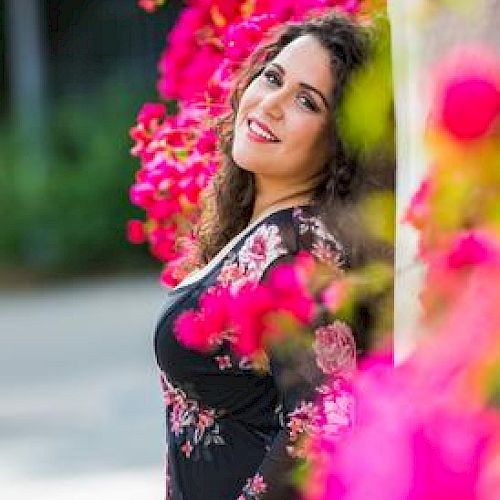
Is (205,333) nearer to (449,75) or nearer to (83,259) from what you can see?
(449,75)

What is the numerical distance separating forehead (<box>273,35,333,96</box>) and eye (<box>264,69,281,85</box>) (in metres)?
0.02

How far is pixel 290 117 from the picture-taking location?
7.57 ft

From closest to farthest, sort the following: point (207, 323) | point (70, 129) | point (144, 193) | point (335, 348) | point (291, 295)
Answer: point (291, 295) → point (207, 323) → point (335, 348) → point (144, 193) → point (70, 129)

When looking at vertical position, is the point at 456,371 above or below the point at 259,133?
above

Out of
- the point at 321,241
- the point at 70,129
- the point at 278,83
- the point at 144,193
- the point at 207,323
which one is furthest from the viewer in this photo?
the point at 70,129

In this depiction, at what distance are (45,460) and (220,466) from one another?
5655mm

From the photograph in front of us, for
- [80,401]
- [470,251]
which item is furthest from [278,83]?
[80,401]

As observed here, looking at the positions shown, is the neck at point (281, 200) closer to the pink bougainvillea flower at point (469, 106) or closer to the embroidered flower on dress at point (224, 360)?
the embroidered flower on dress at point (224, 360)

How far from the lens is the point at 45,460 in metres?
7.93

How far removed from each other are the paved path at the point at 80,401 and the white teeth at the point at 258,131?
16.0ft

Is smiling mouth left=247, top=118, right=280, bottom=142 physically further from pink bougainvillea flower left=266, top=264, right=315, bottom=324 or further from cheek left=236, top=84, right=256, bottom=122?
pink bougainvillea flower left=266, top=264, right=315, bottom=324

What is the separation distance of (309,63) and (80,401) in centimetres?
700

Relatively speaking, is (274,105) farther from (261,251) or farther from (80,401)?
(80,401)

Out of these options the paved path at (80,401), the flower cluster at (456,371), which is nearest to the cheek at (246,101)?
the flower cluster at (456,371)
